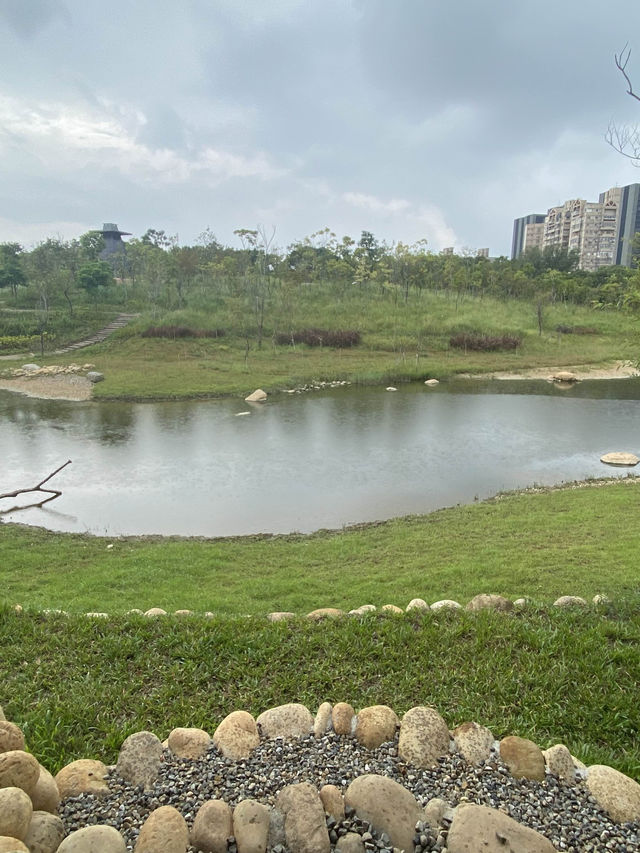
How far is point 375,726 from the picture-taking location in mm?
3207

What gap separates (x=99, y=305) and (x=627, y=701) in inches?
1891

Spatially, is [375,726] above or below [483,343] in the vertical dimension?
below

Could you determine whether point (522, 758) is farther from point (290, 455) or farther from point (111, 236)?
point (111, 236)

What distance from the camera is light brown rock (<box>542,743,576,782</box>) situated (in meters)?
2.85

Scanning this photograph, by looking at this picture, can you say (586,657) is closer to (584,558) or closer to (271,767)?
(271,767)

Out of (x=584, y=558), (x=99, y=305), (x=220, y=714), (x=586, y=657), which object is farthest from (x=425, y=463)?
(x=99, y=305)

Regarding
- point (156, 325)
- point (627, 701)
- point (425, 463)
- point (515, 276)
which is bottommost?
point (425, 463)

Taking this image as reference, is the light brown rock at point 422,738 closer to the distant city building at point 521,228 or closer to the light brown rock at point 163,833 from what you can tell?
the light brown rock at point 163,833

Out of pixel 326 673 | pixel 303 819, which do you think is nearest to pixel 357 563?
pixel 326 673

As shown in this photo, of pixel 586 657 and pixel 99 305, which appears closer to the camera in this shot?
pixel 586 657

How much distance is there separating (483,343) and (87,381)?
83.7 feet

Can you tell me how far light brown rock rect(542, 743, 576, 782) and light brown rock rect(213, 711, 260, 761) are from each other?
5.28 feet

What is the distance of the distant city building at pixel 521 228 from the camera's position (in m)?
127

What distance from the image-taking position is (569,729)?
351cm
